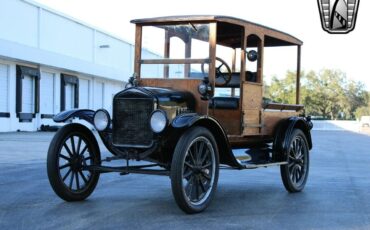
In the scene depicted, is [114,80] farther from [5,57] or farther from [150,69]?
[150,69]

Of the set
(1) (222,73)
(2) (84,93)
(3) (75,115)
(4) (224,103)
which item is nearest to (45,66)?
(2) (84,93)

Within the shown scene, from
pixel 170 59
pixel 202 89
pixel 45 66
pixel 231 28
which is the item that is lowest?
pixel 202 89

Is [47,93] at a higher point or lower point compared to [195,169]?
higher

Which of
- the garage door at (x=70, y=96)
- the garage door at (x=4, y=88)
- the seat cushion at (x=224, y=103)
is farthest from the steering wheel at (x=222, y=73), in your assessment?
the garage door at (x=70, y=96)

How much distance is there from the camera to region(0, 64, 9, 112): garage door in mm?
27422

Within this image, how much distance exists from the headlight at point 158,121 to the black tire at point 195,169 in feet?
0.89

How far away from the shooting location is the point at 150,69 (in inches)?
322

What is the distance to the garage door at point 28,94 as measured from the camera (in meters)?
29.4

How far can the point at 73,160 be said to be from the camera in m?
7.16

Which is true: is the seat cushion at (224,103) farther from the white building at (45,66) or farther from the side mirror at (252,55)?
the white building at (45,66)

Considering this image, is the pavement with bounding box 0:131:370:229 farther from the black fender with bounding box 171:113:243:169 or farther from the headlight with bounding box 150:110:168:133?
the headlight with bounding box 150:110:168:133

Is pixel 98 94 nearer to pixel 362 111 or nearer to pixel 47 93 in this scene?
pixel 47 93

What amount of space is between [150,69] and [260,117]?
5.87 ft

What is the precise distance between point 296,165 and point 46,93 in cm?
2481
